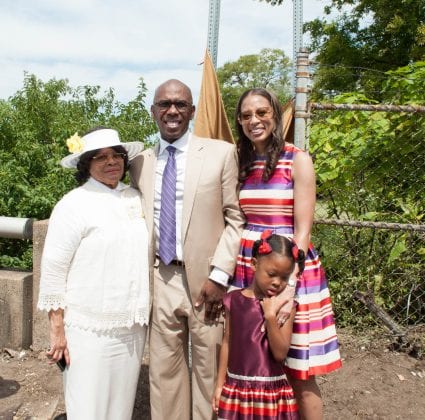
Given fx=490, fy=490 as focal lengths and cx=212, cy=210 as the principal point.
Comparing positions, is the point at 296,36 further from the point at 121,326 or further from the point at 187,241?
the point at 121,326

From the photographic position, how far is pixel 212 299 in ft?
8.62

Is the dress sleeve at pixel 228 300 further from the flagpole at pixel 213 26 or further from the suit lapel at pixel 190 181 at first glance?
the flagpole at pixel 213 26

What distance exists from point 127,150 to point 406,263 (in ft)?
9.31

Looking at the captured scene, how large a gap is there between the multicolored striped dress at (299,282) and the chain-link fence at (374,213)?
5.16ft

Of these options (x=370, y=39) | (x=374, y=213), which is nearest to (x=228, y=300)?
(x=374, y=213)

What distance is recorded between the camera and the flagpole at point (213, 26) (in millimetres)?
3398

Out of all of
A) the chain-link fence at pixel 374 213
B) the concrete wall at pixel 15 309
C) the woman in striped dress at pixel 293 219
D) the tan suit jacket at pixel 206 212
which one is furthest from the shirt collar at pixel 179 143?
the concrete wall at pixel 15 309

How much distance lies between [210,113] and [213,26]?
28.2 inches

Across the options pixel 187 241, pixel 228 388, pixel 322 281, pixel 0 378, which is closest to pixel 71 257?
pixel 187 241

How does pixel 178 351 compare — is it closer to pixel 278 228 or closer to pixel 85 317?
pixel 85 317

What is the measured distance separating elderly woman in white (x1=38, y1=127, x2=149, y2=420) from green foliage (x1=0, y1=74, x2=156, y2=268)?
2.10 meters

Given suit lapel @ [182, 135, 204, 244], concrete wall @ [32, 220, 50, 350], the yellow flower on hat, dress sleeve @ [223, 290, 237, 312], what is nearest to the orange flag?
suit lapel @ [182, 135, 204, 244]

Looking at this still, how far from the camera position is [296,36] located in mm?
3291

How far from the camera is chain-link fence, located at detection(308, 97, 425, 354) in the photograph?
406cm
